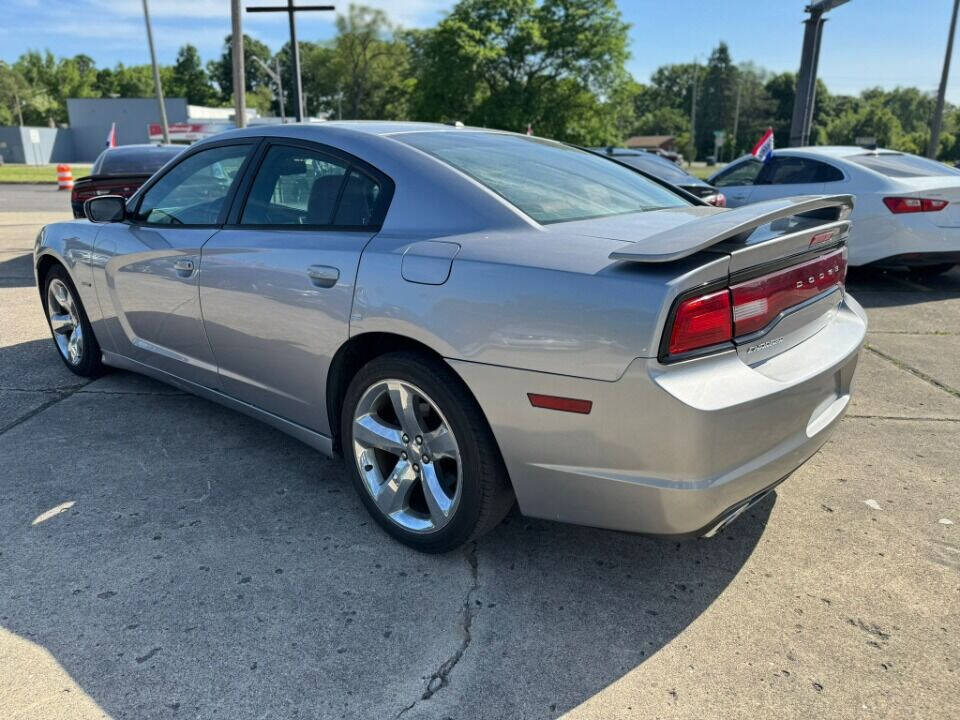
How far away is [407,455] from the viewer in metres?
2.74

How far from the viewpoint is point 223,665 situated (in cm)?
222

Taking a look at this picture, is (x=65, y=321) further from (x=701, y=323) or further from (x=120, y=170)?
(x=120, y=170)

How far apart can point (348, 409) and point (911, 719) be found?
2.03 metres

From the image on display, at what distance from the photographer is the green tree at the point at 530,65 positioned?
46.6m

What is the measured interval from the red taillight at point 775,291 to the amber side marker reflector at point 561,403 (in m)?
0.51

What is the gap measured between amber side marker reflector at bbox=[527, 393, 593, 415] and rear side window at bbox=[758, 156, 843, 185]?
684 cm

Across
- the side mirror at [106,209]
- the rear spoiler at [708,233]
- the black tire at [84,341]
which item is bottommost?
the black tire at [84,341]

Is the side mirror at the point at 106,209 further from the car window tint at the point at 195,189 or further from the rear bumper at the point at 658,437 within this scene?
the rear bumper at the point at 658,437

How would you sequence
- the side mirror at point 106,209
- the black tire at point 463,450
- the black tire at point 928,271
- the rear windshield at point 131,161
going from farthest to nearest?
1. the rear windshield at point 131,161
2. the black tire at point 928,271
3. the side mirror at point 106,209
4. the black tire at point 463,450

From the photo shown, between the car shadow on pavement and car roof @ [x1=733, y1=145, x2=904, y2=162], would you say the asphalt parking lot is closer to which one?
the car shadow on pavement

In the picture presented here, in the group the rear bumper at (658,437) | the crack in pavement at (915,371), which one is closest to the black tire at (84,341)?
the rear bumper at (658,437)

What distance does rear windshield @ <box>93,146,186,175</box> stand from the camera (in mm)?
9297

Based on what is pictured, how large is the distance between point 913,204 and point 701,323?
6378mm

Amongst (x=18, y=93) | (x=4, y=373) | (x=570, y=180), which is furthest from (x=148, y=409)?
(x=18, y=93)
